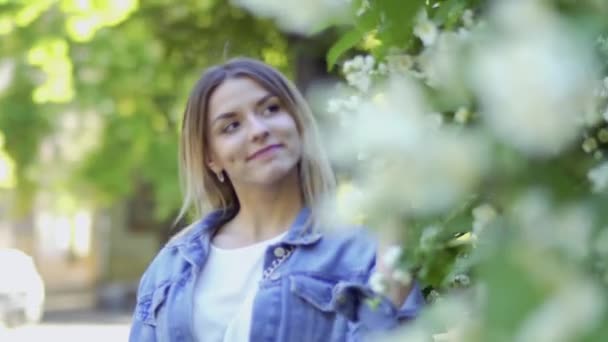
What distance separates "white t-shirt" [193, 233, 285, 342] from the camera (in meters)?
2.11

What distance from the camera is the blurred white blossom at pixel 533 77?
540 mm

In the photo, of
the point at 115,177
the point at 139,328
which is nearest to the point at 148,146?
the point at 115,177

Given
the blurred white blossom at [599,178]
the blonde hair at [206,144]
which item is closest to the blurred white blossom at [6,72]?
the blonde hair at [206,144]

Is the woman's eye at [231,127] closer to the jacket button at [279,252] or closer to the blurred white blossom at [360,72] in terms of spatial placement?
the jacket button at [279,252]

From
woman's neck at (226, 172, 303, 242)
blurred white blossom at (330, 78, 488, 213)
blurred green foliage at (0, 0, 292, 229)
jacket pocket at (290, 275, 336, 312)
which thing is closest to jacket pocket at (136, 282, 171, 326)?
woman's neck at (226, 172, 303, 242)

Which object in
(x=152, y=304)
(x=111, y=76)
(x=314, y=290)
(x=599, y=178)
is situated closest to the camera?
(x=599, y=178)

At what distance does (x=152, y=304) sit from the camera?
2.28 meters

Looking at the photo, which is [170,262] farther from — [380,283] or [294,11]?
[294,11]

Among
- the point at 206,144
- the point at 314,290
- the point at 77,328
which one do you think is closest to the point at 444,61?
the point at 314,290

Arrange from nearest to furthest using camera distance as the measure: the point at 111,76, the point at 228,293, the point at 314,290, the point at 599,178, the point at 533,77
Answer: the point at 533,77
the point at 599,178
the point at 314,290
the point at 228,293
the point at 111,76

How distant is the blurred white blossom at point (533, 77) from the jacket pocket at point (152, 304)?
5.60ft

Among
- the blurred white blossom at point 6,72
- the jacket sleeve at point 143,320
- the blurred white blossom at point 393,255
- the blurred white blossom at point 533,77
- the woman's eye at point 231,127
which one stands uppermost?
the blurred white blossom at point 6,72

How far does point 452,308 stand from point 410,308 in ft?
2.04

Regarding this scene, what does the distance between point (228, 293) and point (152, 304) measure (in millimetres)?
198
